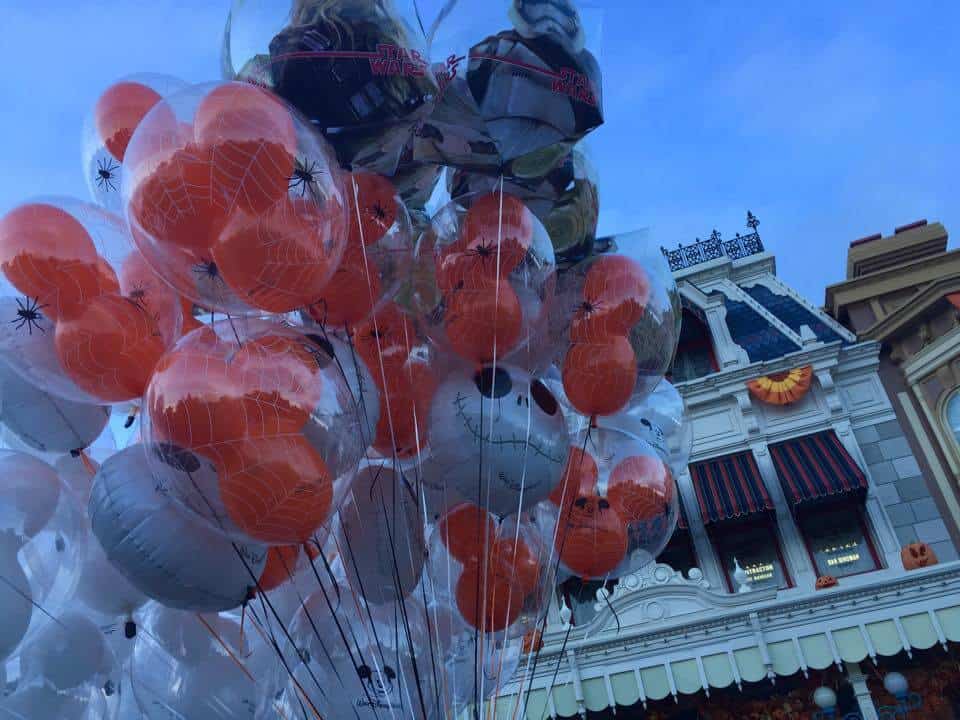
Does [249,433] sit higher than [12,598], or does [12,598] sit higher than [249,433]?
[249,433]

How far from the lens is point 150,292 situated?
3.69 m


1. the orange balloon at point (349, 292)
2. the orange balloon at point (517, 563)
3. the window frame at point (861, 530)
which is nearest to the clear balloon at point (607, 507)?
the orange balloon at point (517, 563)

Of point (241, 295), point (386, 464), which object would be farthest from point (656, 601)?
point (241, 295)

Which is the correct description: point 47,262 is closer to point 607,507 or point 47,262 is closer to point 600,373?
point 600,373

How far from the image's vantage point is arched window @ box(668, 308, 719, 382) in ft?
43.1

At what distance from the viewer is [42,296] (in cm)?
345

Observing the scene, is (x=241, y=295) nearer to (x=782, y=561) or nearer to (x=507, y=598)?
(x=507, y=598)

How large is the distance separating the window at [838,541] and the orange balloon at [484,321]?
8.95m

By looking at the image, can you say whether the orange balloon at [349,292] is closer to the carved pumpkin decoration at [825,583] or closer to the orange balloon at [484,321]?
the orange balloon at [484,321]

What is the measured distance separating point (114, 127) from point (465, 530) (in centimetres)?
303

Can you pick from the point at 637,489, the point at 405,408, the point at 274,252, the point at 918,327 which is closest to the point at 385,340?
the point at 405,408

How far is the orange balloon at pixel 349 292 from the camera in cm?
363

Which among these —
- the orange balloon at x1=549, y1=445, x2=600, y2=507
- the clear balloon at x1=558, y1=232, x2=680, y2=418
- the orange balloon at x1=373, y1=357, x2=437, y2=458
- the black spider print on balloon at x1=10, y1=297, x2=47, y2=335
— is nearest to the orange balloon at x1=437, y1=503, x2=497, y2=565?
the orange balloon at x1=549, y1=445, x2=600, y2=507

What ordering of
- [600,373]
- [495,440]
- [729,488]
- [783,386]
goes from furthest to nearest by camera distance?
[783,386] < [729,488] < [600,373] < [495,440]
